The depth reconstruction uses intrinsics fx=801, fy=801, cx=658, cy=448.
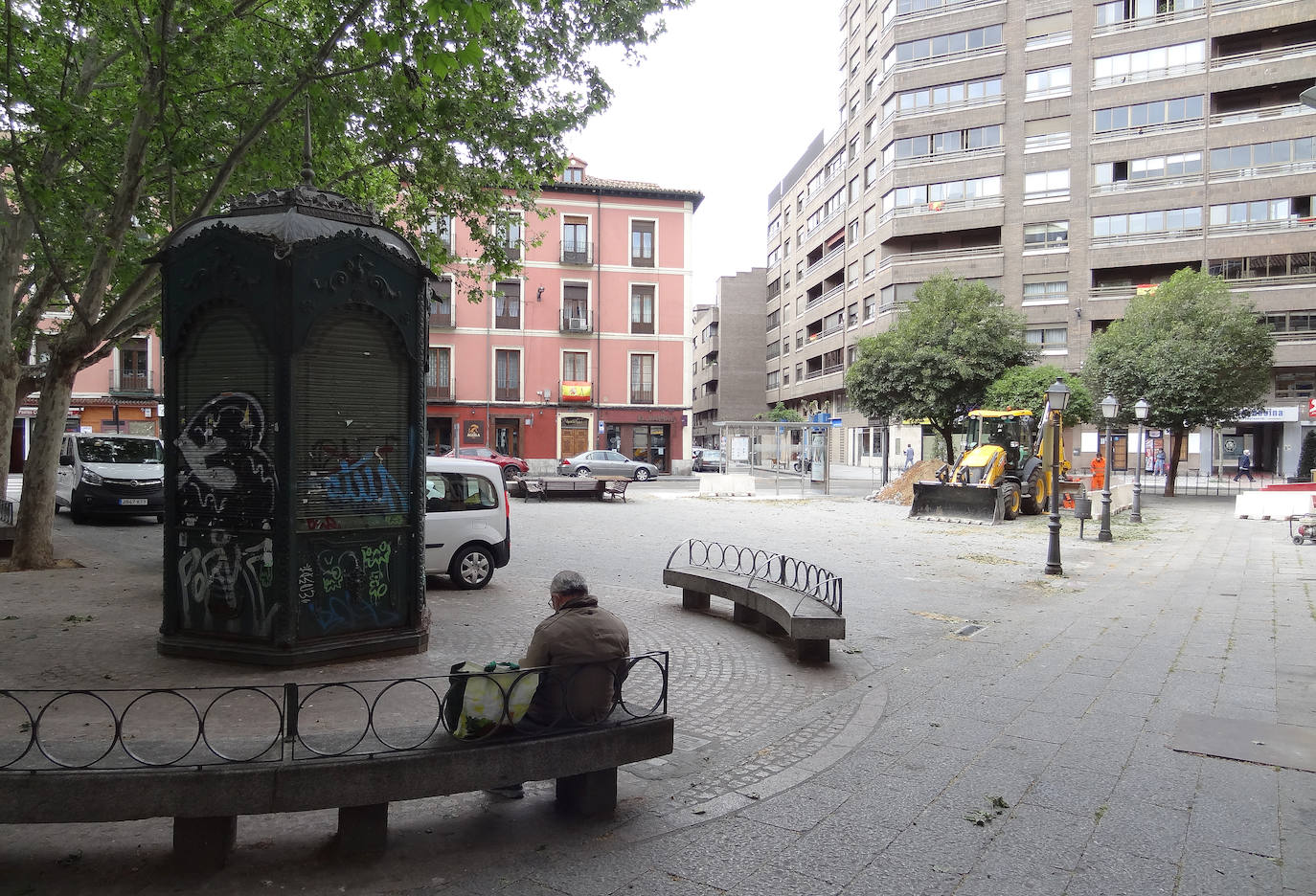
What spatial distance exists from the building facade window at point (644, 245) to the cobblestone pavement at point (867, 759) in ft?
111

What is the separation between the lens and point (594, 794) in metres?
3.77

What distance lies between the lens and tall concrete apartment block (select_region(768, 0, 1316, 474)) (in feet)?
127

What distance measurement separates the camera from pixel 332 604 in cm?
577

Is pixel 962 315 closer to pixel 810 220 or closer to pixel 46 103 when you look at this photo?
pixel 46 103

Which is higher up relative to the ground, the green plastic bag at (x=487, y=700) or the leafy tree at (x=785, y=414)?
the leafy tree at (x=785, y=414)

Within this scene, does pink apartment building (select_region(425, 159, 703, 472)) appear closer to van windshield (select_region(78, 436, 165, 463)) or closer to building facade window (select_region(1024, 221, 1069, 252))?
building facade window (select_region(1024, 221, 1069, 252))

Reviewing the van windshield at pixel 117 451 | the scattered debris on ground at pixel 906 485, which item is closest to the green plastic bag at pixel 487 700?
the van windshield at pixel 117 451

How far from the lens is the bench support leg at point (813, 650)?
6645mm

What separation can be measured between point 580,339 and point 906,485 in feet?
70.3

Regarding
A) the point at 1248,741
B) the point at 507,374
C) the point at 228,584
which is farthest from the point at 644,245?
the point at 1248,741

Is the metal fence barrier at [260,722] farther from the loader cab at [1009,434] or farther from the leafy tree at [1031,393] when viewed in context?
the leafy tree at [1031,393]

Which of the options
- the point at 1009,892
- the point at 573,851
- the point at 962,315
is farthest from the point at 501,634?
the point at 962,315

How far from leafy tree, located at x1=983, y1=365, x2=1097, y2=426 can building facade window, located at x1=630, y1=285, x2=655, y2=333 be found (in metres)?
18.9

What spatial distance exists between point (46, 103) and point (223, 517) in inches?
198
